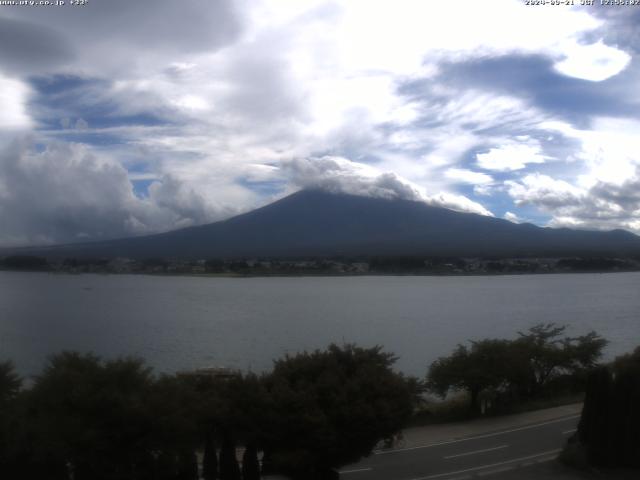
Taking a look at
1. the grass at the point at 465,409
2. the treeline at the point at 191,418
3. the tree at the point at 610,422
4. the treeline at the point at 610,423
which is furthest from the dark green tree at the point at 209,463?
the grass at the point at 465,409

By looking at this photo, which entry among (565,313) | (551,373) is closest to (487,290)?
(565,313)

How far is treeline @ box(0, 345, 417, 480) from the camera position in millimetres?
7969

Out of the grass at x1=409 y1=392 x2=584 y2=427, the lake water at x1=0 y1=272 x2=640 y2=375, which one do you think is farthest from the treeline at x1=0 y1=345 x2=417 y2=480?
the lake water at x1=0 y1=272 x2=640 y2=375

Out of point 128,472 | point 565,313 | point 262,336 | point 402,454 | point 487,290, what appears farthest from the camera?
point 487,290

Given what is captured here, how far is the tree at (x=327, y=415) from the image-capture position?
29.8ft

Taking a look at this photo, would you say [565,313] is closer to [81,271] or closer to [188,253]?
[81,271]

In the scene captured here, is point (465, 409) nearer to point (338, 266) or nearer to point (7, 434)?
point (7, 434)

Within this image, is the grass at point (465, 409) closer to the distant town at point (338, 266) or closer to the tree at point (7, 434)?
the tree at point (7, 434)

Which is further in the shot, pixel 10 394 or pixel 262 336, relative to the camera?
pixel 262 336

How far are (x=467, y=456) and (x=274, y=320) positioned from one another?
29.5m

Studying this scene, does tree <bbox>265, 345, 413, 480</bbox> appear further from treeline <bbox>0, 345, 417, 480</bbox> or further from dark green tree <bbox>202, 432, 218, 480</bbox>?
dark green tree <bbox>202, 432, 218, 480</bbox>

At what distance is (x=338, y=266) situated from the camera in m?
92.2

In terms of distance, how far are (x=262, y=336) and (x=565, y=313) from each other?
2215 centimetres

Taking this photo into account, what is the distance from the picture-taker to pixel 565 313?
44.7m
